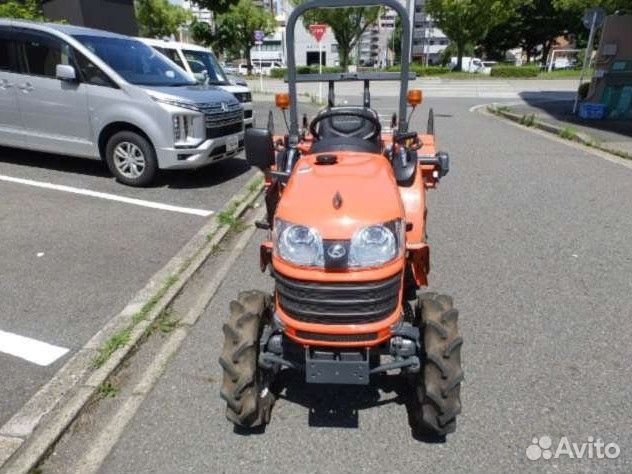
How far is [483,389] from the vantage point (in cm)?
278

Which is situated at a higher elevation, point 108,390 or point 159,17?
point 159,17

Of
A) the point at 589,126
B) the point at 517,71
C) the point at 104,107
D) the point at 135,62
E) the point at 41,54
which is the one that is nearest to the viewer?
the point at 104,107

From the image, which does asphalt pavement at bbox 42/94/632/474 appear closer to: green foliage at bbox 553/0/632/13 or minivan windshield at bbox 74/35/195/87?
minivan windshield at bbox 74/35/195/87

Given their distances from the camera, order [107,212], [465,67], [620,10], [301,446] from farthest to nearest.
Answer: [465,67], [620,10], [107,212], [301,446]

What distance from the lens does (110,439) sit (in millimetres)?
2455

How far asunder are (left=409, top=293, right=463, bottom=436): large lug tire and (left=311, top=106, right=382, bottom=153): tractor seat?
109 centimetres

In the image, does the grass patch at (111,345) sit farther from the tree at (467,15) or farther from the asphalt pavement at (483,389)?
the tree at (467,15)

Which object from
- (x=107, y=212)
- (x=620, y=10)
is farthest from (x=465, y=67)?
(x=107, y=212)

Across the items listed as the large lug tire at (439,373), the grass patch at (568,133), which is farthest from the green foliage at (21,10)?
the large lug tire at (439,373)

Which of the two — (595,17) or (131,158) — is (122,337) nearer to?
(131,158)

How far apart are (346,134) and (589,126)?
35.7 ft

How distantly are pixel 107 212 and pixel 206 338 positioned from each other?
2.97 meters

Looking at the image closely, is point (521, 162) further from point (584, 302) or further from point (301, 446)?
point (301, 446)

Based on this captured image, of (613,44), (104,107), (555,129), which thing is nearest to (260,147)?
(104,107)
